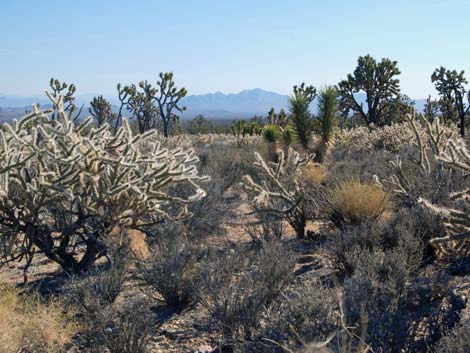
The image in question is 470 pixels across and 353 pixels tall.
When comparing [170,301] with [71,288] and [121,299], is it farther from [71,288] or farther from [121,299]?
[71,288]

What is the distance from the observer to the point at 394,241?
20.7 ft

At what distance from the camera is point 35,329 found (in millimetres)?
4332

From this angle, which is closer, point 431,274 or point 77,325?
point 77,325

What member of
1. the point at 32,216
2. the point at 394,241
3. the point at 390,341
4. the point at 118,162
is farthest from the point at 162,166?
the point at 390,341

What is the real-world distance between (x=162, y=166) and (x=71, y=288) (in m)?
1.79

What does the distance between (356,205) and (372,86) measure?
23556mm

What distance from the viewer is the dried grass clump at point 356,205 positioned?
753cm

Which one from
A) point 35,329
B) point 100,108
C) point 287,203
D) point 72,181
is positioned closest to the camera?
point 35,329

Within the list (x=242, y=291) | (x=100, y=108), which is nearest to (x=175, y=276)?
(x=242, y=291)

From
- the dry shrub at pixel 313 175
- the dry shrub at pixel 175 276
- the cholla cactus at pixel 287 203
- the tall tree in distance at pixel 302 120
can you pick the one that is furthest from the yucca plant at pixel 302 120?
the dry shrub at pixel 175 276

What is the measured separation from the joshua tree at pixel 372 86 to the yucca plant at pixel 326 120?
14793mm

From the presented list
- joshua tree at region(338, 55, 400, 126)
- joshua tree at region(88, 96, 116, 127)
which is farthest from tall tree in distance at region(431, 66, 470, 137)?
joshua tree at region(88, 96, 116, 127)

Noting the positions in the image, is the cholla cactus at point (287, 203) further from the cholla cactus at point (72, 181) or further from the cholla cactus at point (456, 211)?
the cholla cactus at point (456, 211)

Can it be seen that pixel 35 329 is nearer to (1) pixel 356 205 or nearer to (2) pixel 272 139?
(1) pixel 356 205
